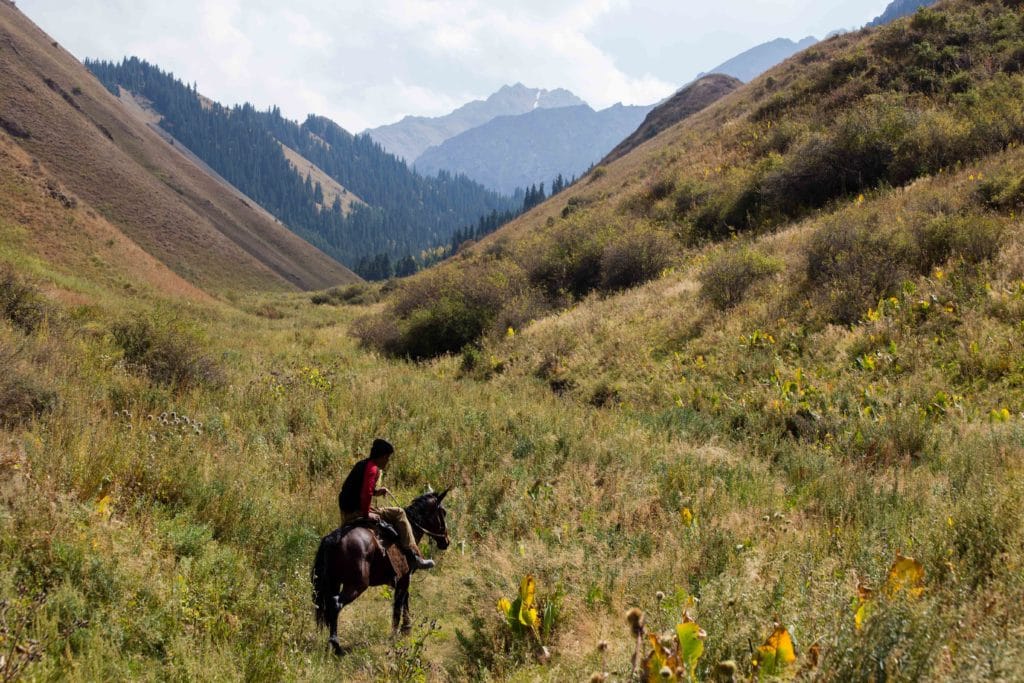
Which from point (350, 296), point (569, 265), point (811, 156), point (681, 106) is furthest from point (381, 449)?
point (681, 106)

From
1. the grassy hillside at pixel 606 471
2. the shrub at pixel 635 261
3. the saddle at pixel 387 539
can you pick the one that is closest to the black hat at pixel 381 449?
the saddle at pixel 387 539

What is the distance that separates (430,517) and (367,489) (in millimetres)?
885

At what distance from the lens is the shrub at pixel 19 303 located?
9617mm

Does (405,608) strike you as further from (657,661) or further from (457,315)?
(457,315)

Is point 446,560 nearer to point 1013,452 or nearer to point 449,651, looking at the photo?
point 449,651

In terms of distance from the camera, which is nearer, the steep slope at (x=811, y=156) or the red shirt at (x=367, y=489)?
the red shirt at (x=367, y=489)

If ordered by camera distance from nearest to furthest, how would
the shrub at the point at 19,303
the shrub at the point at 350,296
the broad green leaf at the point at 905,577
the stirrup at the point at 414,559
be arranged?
the broad green leaf at the point at 905,577 → the stirrup at the point at 414,559 → the shrub at the point at 19,303 → the shrub at the point at 350,296

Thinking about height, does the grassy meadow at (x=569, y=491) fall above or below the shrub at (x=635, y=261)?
below

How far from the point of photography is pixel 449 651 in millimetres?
4023

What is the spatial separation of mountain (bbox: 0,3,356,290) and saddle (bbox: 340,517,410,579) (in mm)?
41285

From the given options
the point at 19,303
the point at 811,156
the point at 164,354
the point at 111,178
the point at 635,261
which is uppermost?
the point at 111,178

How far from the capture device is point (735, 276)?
12.9 m

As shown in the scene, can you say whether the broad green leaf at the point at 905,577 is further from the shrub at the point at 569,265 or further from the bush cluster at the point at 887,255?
the shrub at the point at 569,265

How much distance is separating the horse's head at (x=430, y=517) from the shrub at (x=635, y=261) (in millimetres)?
13995
